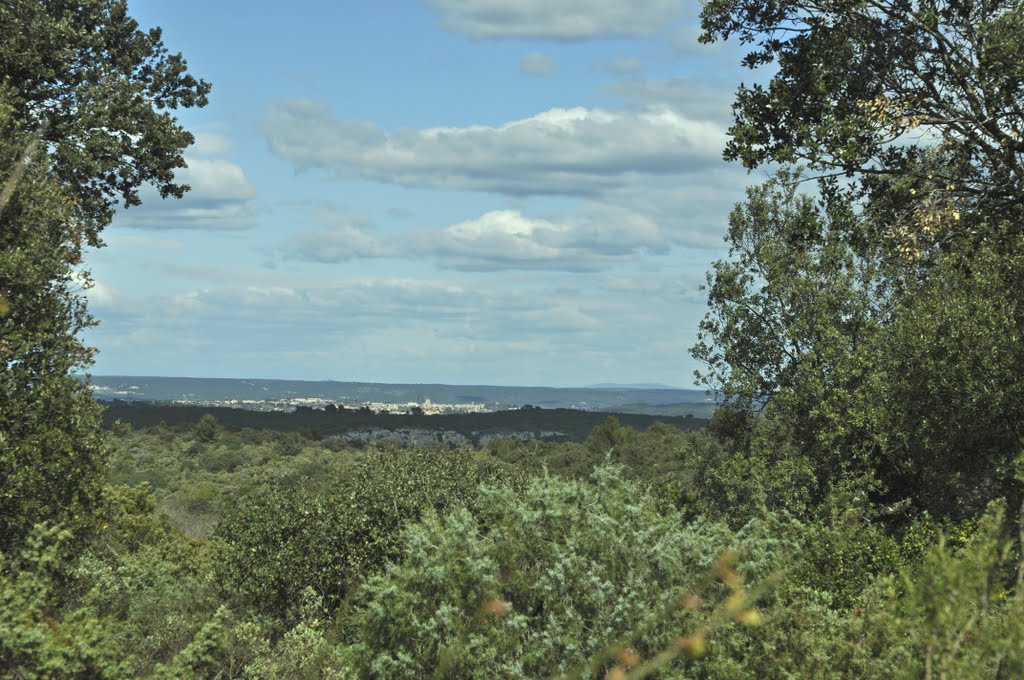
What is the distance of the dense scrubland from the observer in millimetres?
15172

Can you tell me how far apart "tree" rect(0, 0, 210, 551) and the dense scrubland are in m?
0.07

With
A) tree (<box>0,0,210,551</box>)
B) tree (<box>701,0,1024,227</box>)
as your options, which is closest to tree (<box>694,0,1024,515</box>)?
tree (<box>701,0,1024,227</box>)

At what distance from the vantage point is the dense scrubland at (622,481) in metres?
15.2

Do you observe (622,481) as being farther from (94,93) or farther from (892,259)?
(94,93)

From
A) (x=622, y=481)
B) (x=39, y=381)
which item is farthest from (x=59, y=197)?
(x=622, y=481)

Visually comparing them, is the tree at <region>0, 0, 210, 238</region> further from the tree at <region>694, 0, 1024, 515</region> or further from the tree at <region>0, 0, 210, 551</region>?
the tree at <region>694, 0, 1024, 515</region>

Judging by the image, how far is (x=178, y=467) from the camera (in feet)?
281

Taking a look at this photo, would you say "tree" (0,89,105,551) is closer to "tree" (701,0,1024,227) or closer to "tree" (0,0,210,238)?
"tree" (0,0,210,238)

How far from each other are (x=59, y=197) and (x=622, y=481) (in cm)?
1337

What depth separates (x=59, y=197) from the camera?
22.8 metres

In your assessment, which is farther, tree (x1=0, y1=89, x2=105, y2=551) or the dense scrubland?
tree (x1=0, y1=89, x2=105, y2=551)

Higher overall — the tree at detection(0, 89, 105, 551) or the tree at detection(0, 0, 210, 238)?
the tree at detection(0, 0, 210, 238)

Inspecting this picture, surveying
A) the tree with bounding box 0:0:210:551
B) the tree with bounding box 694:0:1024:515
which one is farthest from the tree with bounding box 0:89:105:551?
the tree with bounding box 694:0:1024:515

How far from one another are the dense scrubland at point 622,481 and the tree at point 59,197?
7 cm
